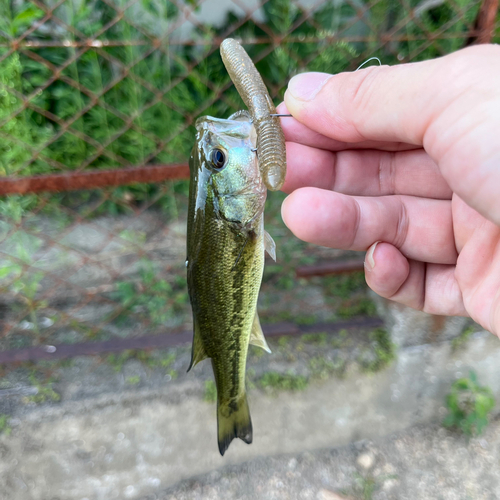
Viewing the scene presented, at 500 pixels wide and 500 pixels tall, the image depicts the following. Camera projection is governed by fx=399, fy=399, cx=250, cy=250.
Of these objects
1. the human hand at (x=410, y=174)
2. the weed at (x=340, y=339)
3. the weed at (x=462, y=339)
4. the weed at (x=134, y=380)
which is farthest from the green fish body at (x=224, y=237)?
the weed at (x=462, y=339)

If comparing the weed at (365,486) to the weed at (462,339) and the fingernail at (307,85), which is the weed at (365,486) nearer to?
the weed at (462,339)

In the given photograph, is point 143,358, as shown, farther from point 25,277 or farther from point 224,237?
point 224,237

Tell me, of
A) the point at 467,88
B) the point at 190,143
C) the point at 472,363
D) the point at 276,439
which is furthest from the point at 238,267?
the point at 472,363

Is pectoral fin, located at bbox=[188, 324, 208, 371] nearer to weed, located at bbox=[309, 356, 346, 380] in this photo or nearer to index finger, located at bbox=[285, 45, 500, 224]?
index finger, located at bbox=[285, 45, 500, 224]

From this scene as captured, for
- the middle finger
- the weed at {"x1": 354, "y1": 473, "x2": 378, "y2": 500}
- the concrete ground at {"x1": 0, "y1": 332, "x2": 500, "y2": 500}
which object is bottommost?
the weed at {"x1": 354, "y1": 473, "x2": 378, "y2": 500}

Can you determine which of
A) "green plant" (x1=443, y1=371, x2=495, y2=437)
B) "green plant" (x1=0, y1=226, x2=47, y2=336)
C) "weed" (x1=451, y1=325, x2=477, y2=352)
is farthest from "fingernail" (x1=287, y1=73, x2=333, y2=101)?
"green plant" (x1=443, y1=371, x2=495, y2=437)

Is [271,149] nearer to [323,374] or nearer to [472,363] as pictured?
[323,374]

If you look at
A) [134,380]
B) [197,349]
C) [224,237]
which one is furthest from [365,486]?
[224,237]
